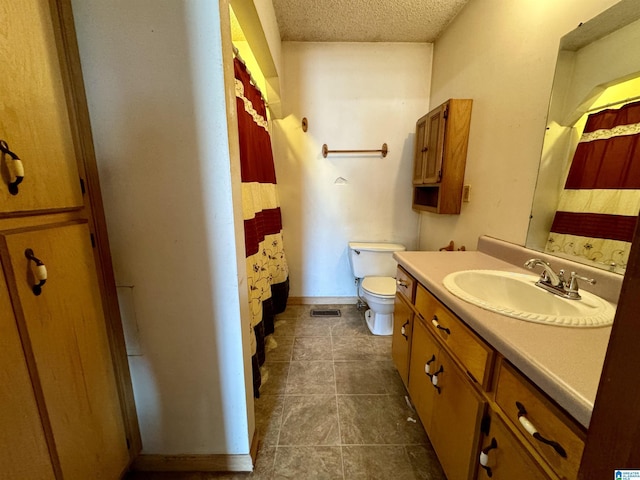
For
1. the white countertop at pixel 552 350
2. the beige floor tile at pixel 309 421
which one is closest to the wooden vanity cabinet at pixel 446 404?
the white countertop at pixel 552 350

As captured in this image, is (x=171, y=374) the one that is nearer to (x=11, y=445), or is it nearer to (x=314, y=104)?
(x=11, y=445)

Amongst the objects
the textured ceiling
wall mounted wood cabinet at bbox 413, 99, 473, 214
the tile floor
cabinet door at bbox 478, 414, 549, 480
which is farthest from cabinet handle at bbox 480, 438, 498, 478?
the textured ceiling

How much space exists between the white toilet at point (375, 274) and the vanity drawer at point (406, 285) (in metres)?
0.60

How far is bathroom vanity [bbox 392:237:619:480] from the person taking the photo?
18.9 inches

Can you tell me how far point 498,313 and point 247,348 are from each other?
0.90 metres

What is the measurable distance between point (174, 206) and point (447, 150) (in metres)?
1.62

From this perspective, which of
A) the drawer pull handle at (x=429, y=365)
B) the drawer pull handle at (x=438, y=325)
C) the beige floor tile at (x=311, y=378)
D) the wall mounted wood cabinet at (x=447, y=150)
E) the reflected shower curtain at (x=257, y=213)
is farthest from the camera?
the wall mounted wood cabinet at (x=447, y=150)

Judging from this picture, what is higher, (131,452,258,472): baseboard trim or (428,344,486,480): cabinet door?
(428,344,486,480): cabinet door

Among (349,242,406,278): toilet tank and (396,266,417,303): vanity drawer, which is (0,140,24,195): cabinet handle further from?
(349,242,406,278): toilet tank

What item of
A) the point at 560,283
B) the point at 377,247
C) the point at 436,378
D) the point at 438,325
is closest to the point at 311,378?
the point at 436,378

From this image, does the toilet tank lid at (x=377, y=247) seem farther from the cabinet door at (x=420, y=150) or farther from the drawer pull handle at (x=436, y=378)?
the drawer pull handle at (x=436, y=378)

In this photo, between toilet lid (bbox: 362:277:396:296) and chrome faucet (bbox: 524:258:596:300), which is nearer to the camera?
chrome faucet (bbox: 524:258:596:300)

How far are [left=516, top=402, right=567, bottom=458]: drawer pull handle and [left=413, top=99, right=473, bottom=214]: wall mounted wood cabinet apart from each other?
1.34 meters

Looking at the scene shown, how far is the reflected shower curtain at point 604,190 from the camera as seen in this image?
779 millimetres
